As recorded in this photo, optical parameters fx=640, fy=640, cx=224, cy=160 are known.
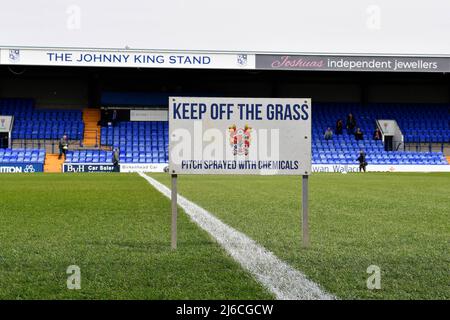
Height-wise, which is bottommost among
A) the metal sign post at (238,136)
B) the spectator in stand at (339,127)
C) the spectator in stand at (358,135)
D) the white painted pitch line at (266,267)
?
the white painted pitch line at (266,267)

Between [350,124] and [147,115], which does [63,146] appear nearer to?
[147,115]

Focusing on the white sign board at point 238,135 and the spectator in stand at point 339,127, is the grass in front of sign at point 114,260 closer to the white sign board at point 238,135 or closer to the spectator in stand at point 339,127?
the white sign board at point 238,135

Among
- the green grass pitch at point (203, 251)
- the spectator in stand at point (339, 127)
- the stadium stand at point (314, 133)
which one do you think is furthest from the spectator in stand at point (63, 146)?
the green grass pitch at point (203, 251)

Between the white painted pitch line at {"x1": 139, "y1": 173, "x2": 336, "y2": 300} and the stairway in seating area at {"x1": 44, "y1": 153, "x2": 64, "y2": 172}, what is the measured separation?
28.6m

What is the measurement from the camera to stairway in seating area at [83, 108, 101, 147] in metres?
38.3

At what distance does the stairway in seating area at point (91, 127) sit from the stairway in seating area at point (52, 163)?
263cm

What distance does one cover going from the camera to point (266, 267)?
14.4ft

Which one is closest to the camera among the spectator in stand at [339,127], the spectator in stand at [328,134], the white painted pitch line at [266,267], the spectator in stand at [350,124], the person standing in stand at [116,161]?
the white painted pitch line at [266,267]

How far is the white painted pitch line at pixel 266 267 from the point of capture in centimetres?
357

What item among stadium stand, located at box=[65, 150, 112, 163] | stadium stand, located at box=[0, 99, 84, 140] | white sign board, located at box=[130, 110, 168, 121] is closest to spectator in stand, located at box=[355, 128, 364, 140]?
A: white sign board, located at box=[130, 110, 168, 121]

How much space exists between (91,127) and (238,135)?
35.3 meters
